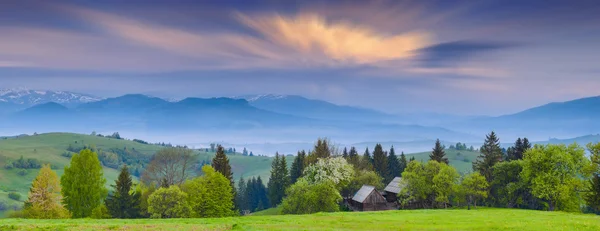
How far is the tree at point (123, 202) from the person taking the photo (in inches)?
2581

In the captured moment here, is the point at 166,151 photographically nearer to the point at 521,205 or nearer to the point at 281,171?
the point at 281,171

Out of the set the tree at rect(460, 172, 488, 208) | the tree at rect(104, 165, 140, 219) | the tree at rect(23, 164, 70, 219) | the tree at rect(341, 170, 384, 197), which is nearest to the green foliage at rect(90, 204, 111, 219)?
the tree at rect(104, 165, 140, 219)

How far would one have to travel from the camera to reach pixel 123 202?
66.0m

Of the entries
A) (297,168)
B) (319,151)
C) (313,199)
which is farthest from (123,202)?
(297,168)

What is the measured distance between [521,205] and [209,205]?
6767cm

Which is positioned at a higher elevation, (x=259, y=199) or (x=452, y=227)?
(x=452, y=227)

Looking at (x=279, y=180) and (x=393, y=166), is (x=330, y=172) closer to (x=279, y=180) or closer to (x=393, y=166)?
(x=279, y=180)

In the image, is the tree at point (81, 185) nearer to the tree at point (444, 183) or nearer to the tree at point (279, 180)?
the tree at point (279, 180)

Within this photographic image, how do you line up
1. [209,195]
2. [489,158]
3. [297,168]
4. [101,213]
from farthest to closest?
[297,168], [489,158], [209,195], [101,213]

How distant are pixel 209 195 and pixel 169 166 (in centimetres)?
2560

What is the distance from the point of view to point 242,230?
3002cm

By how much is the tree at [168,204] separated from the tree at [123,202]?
8.86 metres

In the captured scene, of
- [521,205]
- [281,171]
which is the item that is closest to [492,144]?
[521,205]

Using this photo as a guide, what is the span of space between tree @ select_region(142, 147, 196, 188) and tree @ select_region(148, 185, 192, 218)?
74.2 ft
